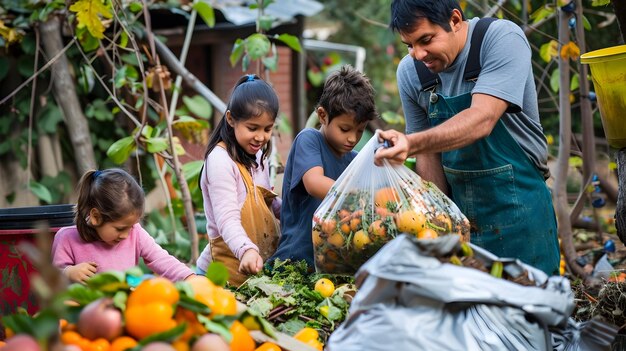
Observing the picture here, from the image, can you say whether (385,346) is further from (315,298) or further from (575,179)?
(575,179)

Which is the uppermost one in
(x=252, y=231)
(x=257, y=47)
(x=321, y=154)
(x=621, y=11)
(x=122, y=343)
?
(x=621, y=11)

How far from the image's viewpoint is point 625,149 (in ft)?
11.4

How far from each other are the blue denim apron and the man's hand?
0.48 metres

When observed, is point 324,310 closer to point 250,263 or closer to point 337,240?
point 337,240

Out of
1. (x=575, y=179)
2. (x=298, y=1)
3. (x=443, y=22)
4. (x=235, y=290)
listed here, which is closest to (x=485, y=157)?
(x=443, y=22)

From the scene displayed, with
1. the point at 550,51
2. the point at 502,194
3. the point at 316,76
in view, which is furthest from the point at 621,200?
the point at 316,76

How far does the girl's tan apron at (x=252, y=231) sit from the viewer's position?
11.5 ft

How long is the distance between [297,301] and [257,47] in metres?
2.86

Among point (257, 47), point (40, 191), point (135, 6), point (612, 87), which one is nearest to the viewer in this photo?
point (612, 87)

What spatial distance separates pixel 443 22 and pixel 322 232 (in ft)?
2.85

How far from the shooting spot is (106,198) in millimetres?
3195

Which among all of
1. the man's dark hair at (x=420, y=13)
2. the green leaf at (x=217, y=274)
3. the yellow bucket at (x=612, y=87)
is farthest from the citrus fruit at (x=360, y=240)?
the yellow bucket at (x=612, y=87)

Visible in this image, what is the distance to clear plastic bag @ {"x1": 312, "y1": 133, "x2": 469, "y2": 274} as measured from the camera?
278 cm

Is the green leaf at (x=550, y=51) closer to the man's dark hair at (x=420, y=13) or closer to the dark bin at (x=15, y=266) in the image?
the man's dark hair at (x=420, y=13)
